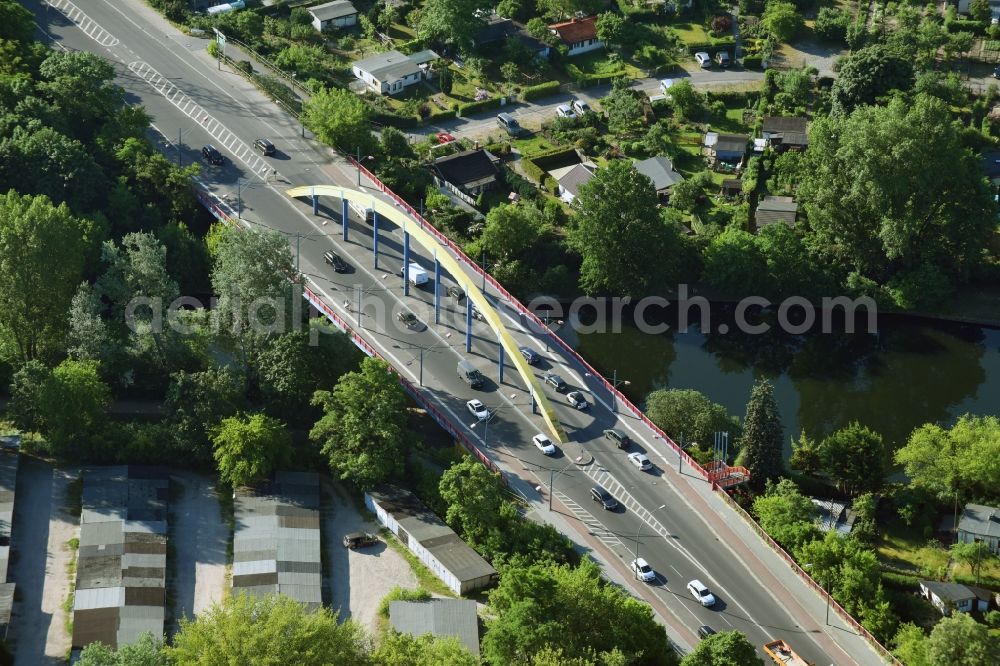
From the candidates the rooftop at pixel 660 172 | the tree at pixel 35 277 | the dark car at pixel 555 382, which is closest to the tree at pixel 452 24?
the rooftop at pixel 660 172

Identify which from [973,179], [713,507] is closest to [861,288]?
[973,179]

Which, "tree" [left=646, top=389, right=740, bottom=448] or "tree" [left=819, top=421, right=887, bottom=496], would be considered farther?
"tree" [left=646, top=389, right=740, bottom=448]

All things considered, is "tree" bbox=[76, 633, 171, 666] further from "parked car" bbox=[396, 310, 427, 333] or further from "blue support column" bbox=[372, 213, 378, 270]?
"blue support column" bbox=[372, 213, 378, 270]

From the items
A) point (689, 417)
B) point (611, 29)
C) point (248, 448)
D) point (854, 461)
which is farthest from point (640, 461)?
point (611, 29)

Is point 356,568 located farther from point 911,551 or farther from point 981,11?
point 981,11

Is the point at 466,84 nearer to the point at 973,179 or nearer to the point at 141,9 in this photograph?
the point at 141,9

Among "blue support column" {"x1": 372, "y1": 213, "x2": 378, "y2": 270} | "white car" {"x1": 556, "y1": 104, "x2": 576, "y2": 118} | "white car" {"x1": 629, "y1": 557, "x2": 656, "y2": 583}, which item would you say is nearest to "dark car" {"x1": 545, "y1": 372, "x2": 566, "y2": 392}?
"white car" {"x1": 629, "y1": 557, "x2": 656, "y2": 583}
